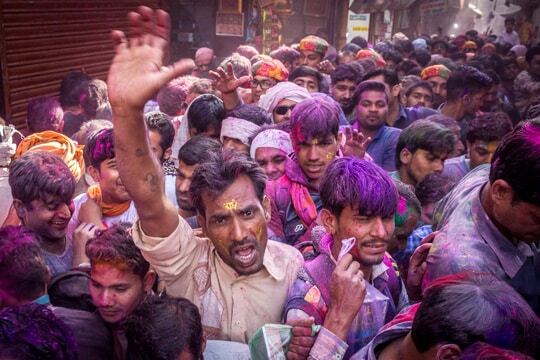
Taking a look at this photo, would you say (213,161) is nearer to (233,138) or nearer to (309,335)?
(309,335)

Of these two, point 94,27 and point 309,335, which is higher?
point 94,27

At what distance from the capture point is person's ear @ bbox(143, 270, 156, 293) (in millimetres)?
2456

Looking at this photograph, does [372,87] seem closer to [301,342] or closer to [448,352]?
[301,342]

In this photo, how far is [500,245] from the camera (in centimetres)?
205

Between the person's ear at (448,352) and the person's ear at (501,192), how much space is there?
0.75 m

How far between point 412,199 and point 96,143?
198 centimetres

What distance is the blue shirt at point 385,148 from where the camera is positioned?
476cm

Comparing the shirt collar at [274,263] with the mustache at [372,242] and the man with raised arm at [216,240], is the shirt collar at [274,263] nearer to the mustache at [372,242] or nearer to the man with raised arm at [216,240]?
the man with raised arm at [216,240]

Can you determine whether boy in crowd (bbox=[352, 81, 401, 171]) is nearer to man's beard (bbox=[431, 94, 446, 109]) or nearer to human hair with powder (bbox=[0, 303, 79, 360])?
man's beard (bbox=[431, 94, 446, 109])

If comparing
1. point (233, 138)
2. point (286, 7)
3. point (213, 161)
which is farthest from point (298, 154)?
point (286, 7)

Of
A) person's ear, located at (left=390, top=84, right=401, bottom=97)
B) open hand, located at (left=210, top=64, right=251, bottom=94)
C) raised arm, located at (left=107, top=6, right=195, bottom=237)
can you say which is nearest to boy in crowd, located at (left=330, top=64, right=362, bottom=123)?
person's ear, located at (left=390, top=84, right=401, bottom=97)

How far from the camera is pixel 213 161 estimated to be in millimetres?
2381

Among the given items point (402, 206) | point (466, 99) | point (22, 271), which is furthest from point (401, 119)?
point (22, 271)

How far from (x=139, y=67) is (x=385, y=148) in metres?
3.36
